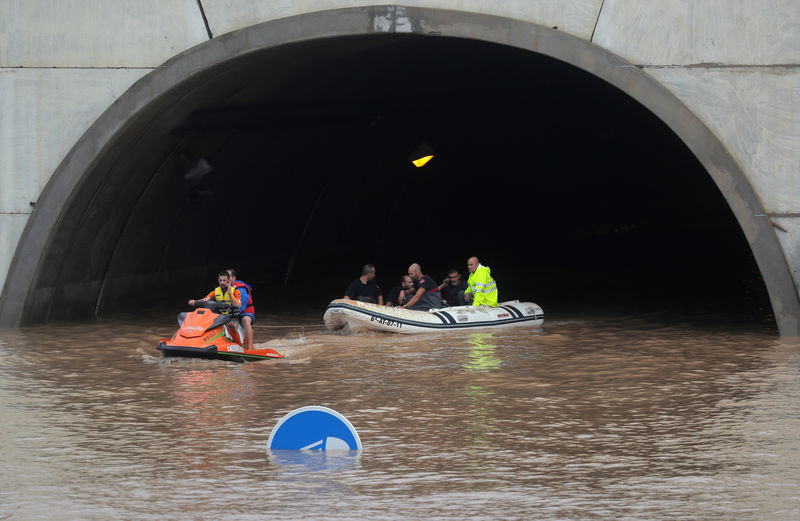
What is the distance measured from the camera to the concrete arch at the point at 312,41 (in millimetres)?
13258

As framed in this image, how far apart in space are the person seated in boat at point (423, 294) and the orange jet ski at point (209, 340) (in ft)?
12.6

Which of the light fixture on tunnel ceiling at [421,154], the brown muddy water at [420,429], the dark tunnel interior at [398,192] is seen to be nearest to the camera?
the brown muddy water at [420,429]

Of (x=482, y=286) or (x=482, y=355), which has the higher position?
(x=482, y=286)

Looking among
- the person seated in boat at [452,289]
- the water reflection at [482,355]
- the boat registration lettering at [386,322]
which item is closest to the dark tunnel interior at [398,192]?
the person seated in boat at [452,289]

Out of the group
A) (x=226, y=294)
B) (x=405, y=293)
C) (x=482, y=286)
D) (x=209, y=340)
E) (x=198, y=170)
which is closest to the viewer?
(x=209, y=340)

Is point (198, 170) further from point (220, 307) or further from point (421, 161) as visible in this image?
point (421, 161)

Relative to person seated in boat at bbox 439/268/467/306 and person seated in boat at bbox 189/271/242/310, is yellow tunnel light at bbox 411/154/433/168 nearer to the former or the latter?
person seated in boat at bbox 439/268/467/306

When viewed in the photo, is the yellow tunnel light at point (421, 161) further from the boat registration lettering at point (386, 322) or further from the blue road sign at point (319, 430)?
the blue road sign at point (319, 430)

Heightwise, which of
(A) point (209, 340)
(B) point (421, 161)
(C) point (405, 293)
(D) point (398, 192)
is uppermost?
(B) point (421, 161)

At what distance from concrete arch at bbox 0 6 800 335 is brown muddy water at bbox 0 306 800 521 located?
3.25 feet

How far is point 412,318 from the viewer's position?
1482 cm

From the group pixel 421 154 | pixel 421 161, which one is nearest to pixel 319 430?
pixel 421 161

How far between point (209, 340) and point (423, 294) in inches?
180

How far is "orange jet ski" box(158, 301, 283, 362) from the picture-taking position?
40.0ft
